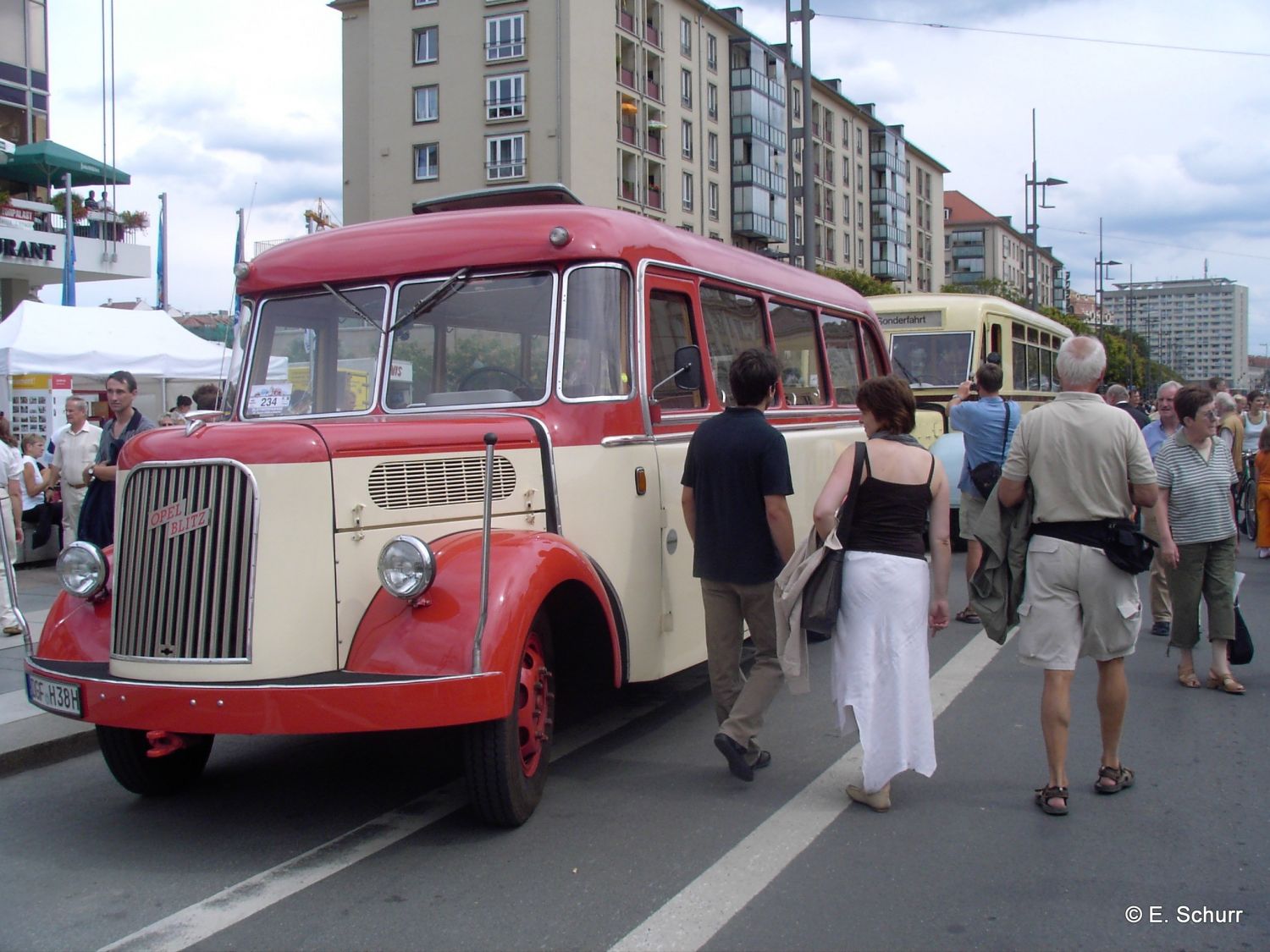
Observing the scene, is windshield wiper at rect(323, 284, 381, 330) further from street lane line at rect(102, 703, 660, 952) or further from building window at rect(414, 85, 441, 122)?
building window at rect(414, 85, 441, 122)

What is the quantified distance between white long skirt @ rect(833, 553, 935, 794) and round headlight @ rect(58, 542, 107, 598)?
10.2ft

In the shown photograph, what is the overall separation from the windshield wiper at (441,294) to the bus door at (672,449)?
92cm

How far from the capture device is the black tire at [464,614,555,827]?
14.8 feet

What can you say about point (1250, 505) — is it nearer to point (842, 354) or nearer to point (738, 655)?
point (842, 354)

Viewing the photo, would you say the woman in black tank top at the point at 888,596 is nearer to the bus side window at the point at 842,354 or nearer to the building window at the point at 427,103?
the bus side window at the point at 842,354

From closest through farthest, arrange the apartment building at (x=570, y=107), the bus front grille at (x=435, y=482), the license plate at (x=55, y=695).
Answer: the license plate at (x=55, y=695)
the bus front grille at (x=435, y=482)
the apartment building at (x=570, y=107)

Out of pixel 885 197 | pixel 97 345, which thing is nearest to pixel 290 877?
pixel 97 345

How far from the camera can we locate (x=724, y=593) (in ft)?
18.0

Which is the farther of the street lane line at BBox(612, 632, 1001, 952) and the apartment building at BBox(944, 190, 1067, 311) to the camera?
the apartment building at BBox(944, 190, 1067, 311)

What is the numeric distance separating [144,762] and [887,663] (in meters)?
3.27

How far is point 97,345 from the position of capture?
1414 centimetres

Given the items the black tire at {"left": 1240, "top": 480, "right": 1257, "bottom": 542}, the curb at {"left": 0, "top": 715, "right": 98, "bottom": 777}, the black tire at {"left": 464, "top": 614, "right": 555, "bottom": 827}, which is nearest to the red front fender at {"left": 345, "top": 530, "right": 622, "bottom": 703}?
the black tire at {"left": 464, "top": 614, "right": 555, "bottom": 827}

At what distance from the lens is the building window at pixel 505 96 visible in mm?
46469

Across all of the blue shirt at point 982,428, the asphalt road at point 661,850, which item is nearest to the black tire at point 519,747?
the asphalt road at point 661,850
